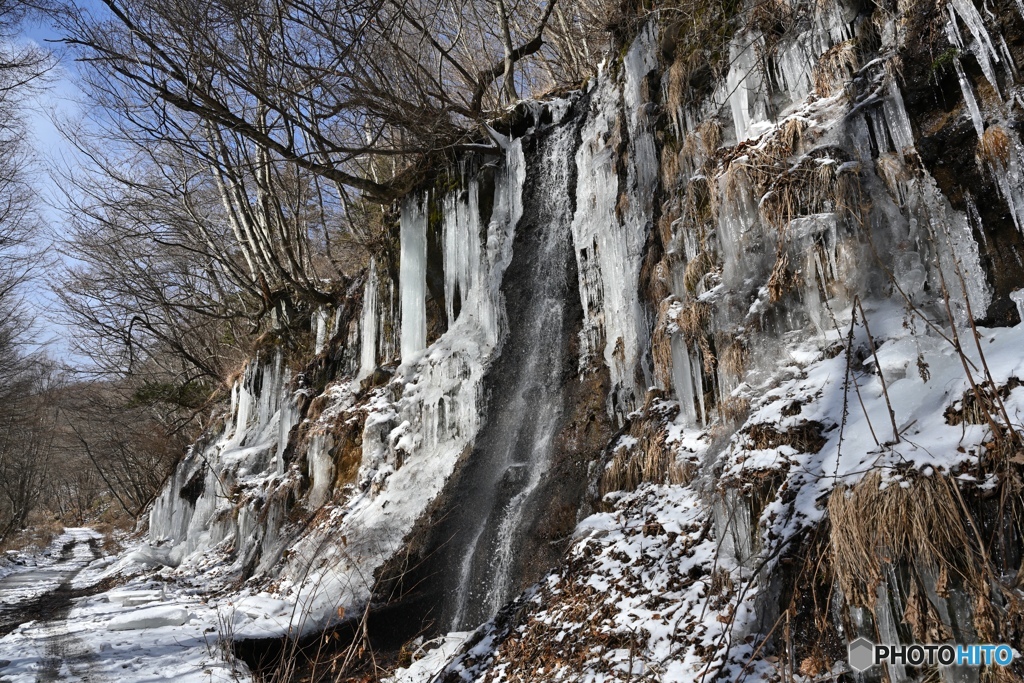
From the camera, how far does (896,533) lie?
9.62ft

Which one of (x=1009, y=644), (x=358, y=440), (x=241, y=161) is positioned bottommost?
(x=1009, y=644)

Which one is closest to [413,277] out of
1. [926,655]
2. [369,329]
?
[369,329]

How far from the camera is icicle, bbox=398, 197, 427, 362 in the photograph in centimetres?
961

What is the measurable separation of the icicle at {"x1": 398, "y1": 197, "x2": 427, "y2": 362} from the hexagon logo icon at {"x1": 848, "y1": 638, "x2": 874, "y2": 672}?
7.32 m

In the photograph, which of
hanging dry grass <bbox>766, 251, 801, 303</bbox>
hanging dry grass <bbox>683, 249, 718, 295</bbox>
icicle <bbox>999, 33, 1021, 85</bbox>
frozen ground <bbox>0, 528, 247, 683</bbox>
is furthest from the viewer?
hanging dry grass <bbox>683, 249, 718, 295</bbox>

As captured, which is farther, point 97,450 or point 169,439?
point 97,450

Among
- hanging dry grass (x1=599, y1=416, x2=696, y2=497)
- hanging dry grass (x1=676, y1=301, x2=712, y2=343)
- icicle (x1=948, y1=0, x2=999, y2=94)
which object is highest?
icicle (x1=948, y1=0, x2=999, y2=94)

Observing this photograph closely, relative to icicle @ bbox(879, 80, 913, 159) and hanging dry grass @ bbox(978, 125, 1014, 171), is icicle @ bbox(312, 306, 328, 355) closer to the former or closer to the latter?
icicle @ bbox(879, 80, 913, 159)

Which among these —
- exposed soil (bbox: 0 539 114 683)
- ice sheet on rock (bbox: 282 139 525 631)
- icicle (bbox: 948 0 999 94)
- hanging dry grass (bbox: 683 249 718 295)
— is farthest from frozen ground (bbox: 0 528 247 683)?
icicle (bbox: 948 0 999 94)

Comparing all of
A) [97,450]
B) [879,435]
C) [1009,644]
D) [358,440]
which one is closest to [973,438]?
[879,435]

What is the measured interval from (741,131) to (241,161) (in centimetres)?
1026

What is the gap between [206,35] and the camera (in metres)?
7.38

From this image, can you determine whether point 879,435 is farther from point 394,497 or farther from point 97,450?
point 97,450

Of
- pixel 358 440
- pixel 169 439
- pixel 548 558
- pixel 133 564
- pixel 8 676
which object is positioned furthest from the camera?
pixel 169 439
